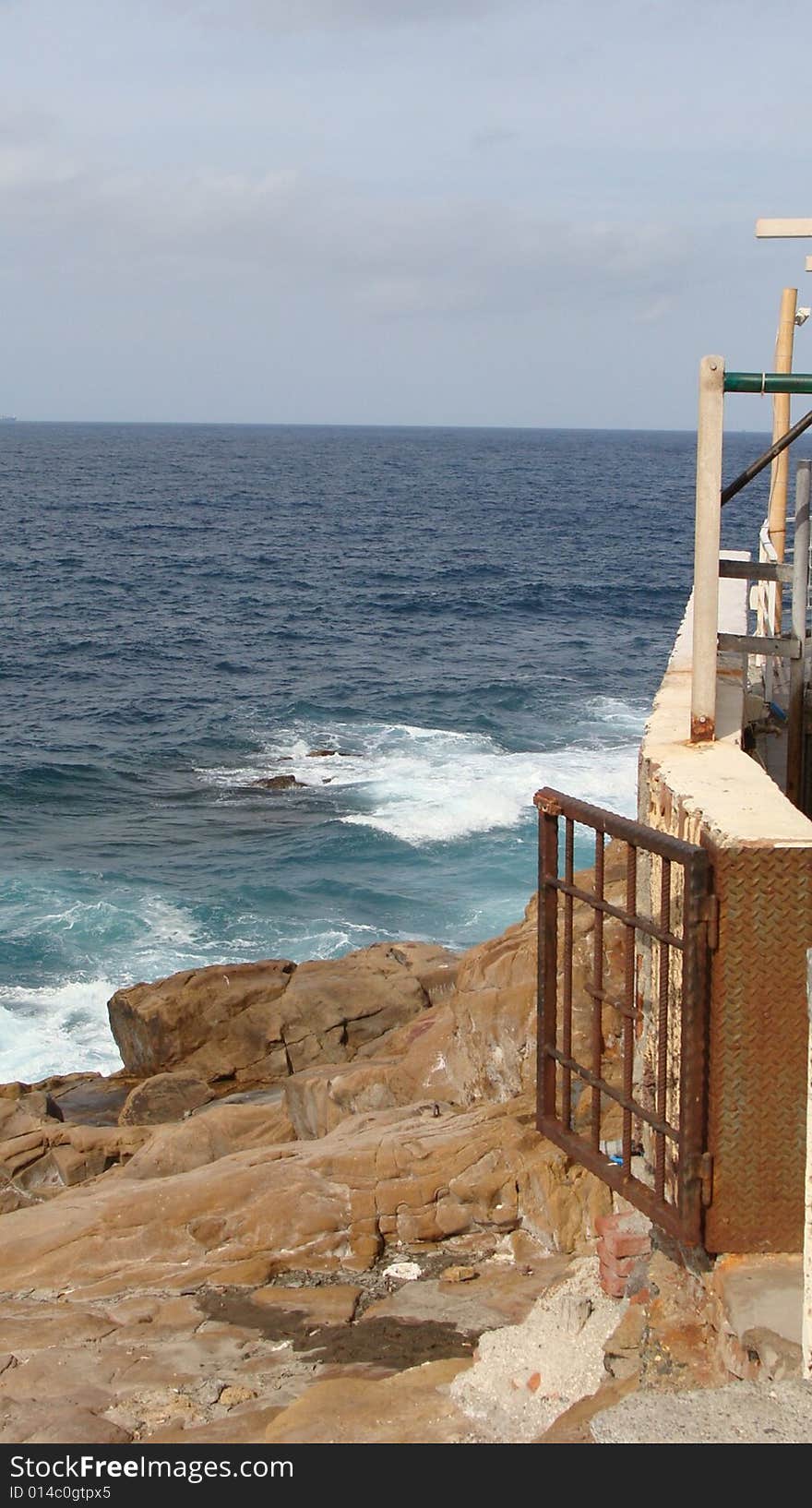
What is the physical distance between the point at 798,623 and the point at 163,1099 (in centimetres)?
901

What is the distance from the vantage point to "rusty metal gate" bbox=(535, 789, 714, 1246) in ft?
18.3

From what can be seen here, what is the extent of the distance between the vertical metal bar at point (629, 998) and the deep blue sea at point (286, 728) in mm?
12130

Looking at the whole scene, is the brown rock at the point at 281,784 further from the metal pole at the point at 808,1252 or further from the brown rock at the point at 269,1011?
the metal pole at the point at 808,1252

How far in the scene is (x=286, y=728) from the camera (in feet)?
103

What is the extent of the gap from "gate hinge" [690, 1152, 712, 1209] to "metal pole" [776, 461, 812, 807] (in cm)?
387

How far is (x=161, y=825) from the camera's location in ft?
82.0

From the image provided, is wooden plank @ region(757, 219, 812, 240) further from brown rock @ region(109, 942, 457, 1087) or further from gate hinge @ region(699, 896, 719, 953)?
brown rock @ region(109, 942, 457, 1087)

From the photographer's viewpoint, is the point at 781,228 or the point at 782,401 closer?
A: the point at 781,228

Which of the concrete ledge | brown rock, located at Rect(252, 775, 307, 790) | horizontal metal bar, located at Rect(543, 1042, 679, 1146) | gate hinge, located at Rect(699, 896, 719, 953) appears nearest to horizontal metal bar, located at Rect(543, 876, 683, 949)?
gate hinge, located at Rect(699, 896, 719, 953)

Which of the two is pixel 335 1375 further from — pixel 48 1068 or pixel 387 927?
pixel 387 927

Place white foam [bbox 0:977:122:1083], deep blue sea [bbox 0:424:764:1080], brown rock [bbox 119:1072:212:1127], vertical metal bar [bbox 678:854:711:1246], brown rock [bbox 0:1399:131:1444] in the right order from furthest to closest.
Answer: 1. deep blue sea [bbox 0:424:764:1080]
2. white foam [bbox 0:977:122:1083]
3. brown rock [bbox 119:1072:212:1127]
4. brown rock [bbox 0:1399:131:1444]
5. vertical metal bar [bbox 678:854:711:1246]

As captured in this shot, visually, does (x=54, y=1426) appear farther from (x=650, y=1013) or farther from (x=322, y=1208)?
(x=650, y=1013)

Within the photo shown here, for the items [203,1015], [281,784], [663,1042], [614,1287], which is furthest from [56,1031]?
[663,1042]
